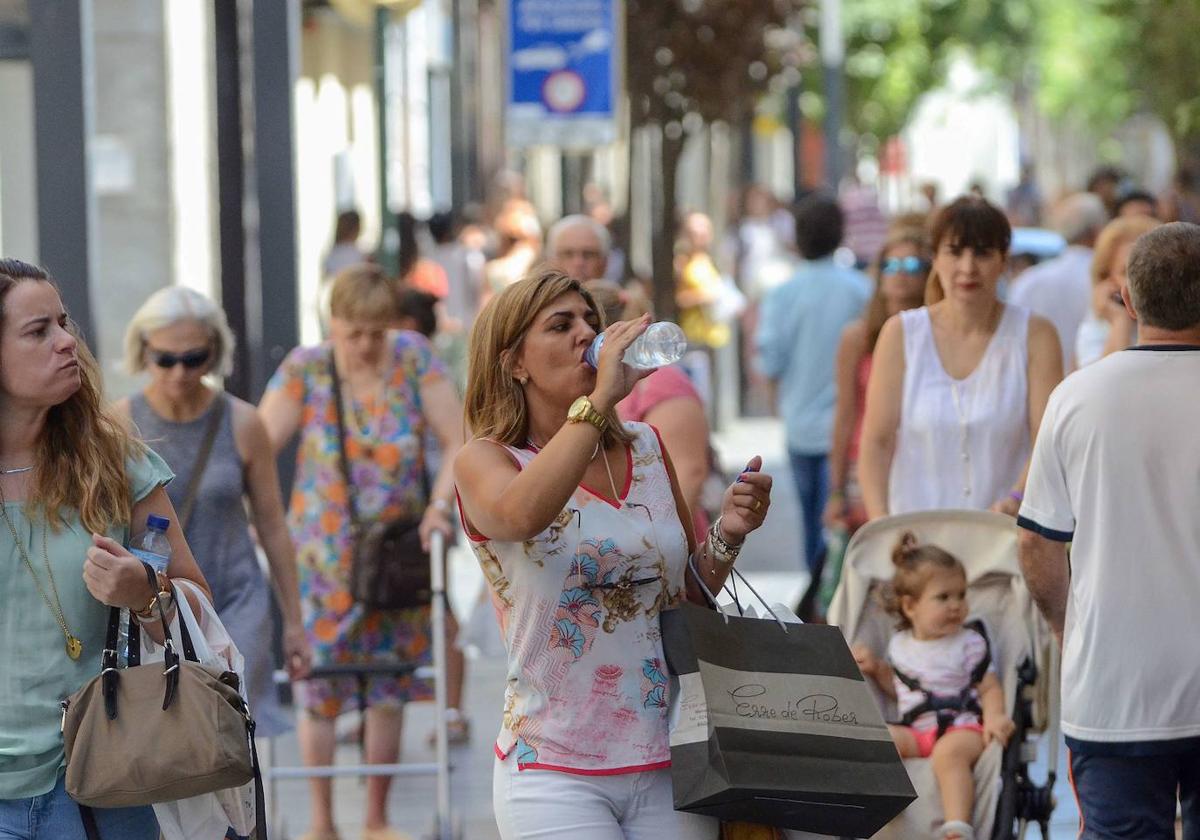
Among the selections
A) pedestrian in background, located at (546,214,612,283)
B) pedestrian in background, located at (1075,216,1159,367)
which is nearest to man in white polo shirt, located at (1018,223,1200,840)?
pedestrian in background, located at (1075,216,1159,367)

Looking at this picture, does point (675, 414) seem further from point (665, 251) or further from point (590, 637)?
point (665, 251)

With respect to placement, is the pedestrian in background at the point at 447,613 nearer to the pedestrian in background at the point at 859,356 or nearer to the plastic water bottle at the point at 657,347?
the pedestrian in background at the point at 859,356

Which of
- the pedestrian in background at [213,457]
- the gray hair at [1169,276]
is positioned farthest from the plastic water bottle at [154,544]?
the gray hair at [1169,276]

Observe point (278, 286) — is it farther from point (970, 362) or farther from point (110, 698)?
point (110, 698)

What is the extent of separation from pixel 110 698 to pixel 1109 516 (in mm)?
2013

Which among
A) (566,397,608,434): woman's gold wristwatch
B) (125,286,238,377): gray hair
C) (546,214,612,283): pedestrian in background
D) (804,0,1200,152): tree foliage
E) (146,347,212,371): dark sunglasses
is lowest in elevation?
(146,347,212,371): dark sunglasses

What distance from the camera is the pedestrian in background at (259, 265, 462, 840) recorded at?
7.22 m

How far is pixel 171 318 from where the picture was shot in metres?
6.04

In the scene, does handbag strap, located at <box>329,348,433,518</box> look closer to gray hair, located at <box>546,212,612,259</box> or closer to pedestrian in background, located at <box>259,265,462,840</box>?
pedestrian in background, located at <box>259,265,462,840</box>

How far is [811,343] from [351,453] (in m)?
3.91

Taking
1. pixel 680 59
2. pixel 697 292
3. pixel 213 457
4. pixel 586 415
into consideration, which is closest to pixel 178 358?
pixel 213 457

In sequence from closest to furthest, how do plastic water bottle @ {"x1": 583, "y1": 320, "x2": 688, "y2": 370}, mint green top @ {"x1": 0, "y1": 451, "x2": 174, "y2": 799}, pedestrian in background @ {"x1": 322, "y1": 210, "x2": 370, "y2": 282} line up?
plastic water bottle @ {"x1": 583, "y1": 320, "x2": 688, "y2": 370} → mint green top @ {"x1": 0, "y1": 451, "x2": 174, "y2": 799} → pedestrian in background @ {"x1": 322, "y1": 210, "x2": 370, "y2": 282}

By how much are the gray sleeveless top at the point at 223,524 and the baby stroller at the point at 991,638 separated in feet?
5.49

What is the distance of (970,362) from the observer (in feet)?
20.8
